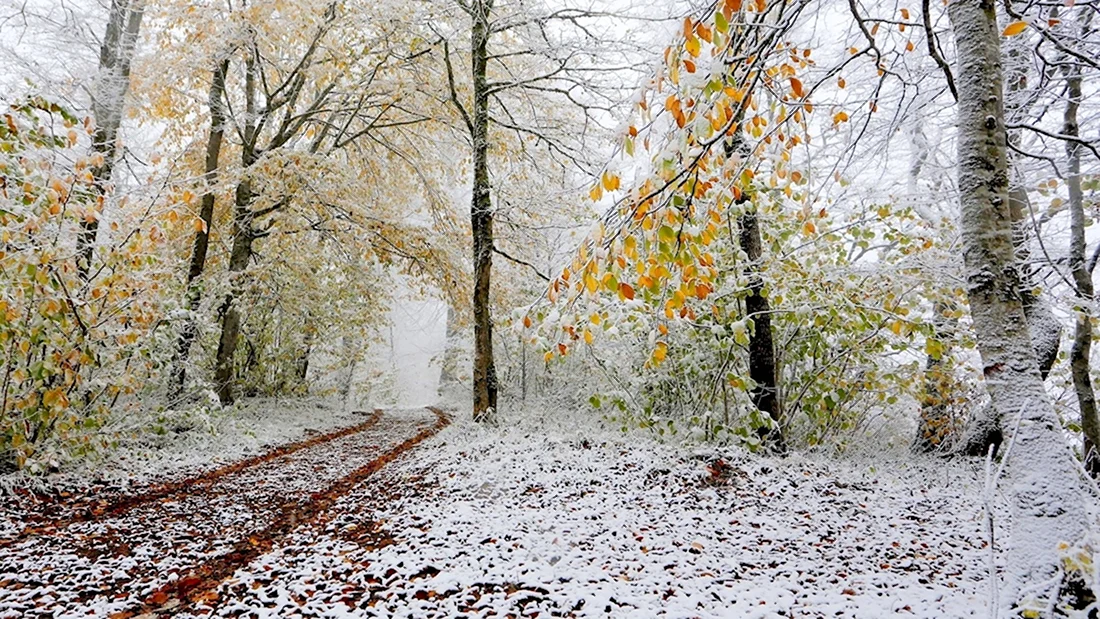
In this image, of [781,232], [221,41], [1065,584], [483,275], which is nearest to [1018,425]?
[1065,584]

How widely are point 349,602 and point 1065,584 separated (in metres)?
3.04

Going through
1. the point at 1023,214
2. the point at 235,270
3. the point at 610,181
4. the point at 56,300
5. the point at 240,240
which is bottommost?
the point at 56,300

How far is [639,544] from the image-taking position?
3.57 meters

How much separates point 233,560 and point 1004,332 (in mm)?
4150

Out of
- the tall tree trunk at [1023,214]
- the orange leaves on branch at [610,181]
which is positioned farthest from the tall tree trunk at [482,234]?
the orange leaves on branch at [610,181]

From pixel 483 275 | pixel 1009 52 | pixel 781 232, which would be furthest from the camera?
pixel 483 275

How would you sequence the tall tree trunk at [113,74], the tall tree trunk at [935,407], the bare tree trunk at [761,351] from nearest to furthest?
the bare tree trunk at [761,351], the tall tree trunk at [935,407], the tall tree trunk at [113,74]

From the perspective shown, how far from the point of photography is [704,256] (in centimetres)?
243

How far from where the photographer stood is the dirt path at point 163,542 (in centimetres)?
292

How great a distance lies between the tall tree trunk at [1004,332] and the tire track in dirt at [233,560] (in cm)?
361

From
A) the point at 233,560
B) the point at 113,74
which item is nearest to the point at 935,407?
the point at 233,560

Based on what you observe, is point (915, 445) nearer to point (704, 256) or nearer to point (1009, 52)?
point (1009, 52)

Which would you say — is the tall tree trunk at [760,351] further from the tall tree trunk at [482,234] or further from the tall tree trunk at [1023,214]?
the tall tree trunk at [482,234]

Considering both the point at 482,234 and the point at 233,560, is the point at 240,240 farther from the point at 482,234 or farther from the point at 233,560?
the point at 233,560
